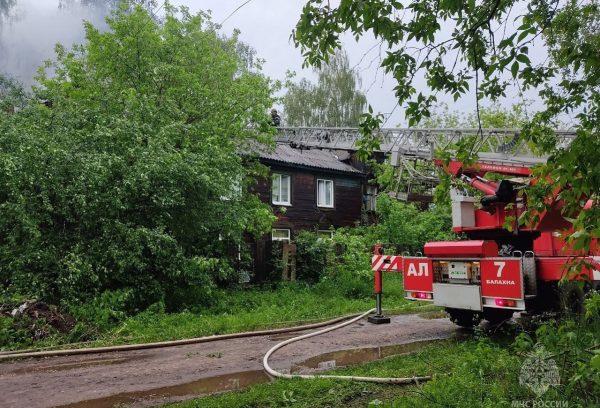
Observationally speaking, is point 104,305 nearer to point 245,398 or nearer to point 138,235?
point 138,235

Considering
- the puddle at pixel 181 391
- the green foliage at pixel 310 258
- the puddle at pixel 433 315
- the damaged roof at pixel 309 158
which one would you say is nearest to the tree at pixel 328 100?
the damaged roof at pixel 309 158

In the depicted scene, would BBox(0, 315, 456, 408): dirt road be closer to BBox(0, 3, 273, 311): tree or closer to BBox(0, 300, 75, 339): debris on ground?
BBox(0, 300, 75, 339): debris on ground

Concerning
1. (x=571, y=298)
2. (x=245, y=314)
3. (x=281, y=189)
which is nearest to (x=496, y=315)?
(x=571, y=298)

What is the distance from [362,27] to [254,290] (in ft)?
42.4

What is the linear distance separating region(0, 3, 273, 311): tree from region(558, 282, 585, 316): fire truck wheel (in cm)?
695

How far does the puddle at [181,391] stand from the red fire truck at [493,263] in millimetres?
3541

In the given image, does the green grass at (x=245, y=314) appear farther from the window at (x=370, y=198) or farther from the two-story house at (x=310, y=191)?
the window at (x=370, y=198)

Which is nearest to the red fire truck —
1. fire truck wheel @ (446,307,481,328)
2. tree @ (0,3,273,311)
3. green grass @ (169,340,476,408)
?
fire truck wheel @ (446,307,481,328)

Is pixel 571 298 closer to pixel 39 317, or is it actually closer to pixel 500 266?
pixel 500 266

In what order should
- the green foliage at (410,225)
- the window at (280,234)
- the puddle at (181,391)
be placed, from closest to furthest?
1. the puddle at (181,391)
2. the green foliage at (410,225)
3. the window at (280,234)

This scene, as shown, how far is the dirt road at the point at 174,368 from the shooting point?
551 centimetres

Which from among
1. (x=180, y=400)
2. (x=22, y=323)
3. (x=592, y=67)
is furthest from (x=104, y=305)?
(x=592, y=67)

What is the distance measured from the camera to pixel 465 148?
432 cm

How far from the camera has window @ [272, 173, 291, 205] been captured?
23.0 meters
